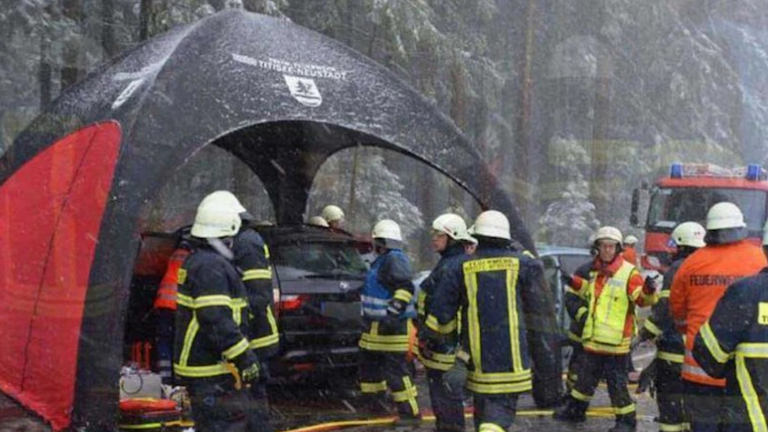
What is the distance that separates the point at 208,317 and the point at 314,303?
3.47 meters

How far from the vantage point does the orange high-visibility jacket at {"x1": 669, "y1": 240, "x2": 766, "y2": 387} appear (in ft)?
23.3

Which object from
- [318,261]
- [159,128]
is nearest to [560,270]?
[318,261]

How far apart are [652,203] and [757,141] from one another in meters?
20.2

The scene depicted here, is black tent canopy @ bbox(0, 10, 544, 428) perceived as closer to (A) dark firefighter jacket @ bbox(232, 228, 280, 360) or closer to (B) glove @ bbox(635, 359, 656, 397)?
(A) dark firefighter jacket @ bbox(232, 228, 280, 360)

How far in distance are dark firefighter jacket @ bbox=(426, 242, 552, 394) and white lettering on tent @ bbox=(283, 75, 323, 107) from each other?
128 inches

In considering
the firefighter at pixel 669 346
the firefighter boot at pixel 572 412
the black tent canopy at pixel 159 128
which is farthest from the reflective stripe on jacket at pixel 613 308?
the black tent canopy at pixel 159 128

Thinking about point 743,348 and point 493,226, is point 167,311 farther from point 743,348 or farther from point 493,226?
point 743,348

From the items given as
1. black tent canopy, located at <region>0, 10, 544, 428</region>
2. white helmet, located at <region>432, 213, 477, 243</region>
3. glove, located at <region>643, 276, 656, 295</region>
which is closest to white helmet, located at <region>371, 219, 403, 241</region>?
white helmet, located at <region>432, 213, 477, 243</region>

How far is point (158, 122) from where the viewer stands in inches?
338

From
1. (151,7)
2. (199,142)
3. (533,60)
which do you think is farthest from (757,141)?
(199,142)

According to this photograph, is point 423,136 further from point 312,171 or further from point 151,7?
point 151,7

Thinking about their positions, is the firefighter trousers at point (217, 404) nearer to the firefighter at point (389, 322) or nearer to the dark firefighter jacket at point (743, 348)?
the firefighter at point (389, 322)

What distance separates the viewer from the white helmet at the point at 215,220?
22.3 feet

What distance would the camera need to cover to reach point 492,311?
7.17 metres
